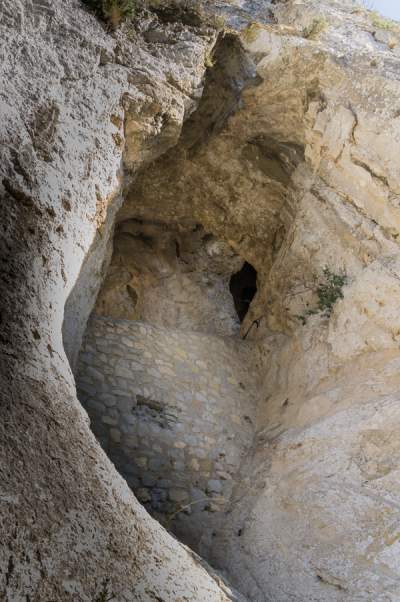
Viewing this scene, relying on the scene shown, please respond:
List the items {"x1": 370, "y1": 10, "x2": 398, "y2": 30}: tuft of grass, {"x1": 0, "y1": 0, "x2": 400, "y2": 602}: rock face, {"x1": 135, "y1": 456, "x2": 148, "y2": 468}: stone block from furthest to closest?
{"x1": 370, "y1": 10, "x2": 398, "y2": 30}: tuft of grass
{"x1": 135, "y1": 456, "x2": 148, "y2": 468}: stone block
{"x1": 0, "y1": 0, "x2": 400, "y2": 602}: rock face

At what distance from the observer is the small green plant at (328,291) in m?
5.75

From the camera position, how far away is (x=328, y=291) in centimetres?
585

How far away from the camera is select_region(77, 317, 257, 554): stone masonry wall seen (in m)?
4.79

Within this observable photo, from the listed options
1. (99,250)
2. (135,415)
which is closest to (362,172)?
(99,250)

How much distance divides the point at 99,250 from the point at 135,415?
1.63 meters

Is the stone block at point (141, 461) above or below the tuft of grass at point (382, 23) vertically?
below

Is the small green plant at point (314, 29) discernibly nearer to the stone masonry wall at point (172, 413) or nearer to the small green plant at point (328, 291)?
the small green plant at point (328, 291)

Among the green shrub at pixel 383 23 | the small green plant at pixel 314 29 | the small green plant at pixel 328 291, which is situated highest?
the green shrub at pixel 383 23

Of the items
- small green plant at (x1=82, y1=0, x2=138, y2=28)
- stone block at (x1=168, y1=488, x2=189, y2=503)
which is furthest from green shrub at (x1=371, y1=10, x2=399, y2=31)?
stone block at (x1=168, y1=488, x2=189, y2=503)

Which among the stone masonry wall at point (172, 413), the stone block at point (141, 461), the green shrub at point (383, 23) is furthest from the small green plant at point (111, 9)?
the stone block at point (141, 461)

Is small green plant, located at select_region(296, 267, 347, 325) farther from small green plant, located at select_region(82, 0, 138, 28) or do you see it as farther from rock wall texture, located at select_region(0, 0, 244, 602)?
small green plant, located at select_region(82, 0, 138, 28)

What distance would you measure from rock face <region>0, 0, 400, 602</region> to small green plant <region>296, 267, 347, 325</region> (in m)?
0.02

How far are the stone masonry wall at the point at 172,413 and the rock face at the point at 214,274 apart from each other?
50 mm

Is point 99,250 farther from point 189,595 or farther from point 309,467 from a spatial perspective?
point 189,595
